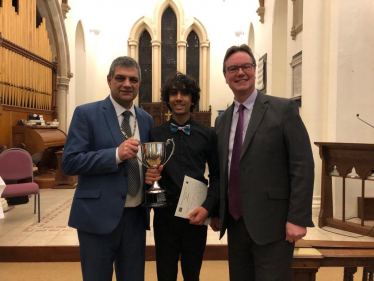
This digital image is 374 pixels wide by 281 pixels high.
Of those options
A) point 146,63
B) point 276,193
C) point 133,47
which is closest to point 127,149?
point 276,193

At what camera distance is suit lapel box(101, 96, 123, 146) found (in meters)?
1.78

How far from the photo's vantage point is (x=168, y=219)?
1857mm

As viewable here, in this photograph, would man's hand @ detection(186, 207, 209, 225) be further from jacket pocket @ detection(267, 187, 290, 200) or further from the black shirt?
jacket pocket @ detection(267, 187, 290, 200)

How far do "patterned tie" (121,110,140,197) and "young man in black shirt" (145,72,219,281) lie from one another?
0.46 feet

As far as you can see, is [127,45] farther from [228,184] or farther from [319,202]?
[228,184]

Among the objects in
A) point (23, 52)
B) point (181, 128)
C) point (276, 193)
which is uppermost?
point (23, 52)

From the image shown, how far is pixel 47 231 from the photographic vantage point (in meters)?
4.01

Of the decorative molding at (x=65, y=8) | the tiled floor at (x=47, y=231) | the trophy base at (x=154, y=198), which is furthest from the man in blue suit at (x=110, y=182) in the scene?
the decorative molding at (x=65, y=8)

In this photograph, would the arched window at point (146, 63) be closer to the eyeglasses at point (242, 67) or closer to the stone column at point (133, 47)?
the stone column at point (133, 47)

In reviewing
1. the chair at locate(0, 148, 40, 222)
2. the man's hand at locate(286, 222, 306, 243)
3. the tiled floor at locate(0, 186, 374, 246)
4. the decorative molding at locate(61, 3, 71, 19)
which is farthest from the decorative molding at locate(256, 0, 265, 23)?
the man's hand at locate(286, 222, 306, 243)

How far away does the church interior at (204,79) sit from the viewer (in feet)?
12.8

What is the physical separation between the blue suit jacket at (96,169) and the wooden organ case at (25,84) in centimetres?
497

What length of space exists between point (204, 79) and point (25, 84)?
7.17 metres

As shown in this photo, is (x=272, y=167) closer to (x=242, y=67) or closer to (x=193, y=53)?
(x=242, y=67)
